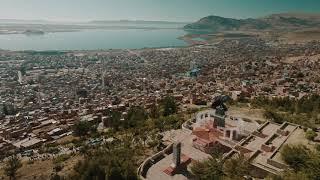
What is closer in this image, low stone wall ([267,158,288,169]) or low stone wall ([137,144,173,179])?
low stone wall ([267,158,288,169])

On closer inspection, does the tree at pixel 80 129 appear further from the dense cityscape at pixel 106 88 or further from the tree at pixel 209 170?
the tree at pixel 209 170

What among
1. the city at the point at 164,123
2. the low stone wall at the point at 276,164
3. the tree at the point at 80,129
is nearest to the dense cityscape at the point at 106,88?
the city at the point at 164,123

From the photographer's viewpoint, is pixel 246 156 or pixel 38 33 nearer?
pixel 246 156

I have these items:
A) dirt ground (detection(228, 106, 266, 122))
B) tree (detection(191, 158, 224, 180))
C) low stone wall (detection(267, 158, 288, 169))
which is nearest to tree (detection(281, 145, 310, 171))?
low stone wall (detection(267, 158, 288, 169))

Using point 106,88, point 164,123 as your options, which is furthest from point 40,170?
point 106,88

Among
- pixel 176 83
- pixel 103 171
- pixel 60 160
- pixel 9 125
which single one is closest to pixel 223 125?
pixel 103 171

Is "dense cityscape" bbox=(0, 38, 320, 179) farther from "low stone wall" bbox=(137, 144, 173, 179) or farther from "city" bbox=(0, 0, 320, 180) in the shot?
"low stone wall" bbox=(137, 144, 173, 179)

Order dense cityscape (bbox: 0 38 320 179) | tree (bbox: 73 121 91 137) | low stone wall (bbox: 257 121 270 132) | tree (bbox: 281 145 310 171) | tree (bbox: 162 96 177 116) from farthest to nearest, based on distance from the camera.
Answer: dense cityscape (bbox: 0 38 320 179), tree (bbox: 162 96 177 116), tree (bbox: 73 121 91 137), low stone wall (bbox: 257 121 270 132), tree (bbox: 281 145 310 171)

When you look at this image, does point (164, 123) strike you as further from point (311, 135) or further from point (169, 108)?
point (311, 135)

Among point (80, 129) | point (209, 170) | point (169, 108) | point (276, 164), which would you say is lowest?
point (80, 129)

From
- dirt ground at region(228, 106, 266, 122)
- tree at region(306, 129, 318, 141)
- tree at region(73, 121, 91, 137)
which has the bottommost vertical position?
tree at region(73, 121, 91, 137)

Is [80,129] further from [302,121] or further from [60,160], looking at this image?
[302,121]
